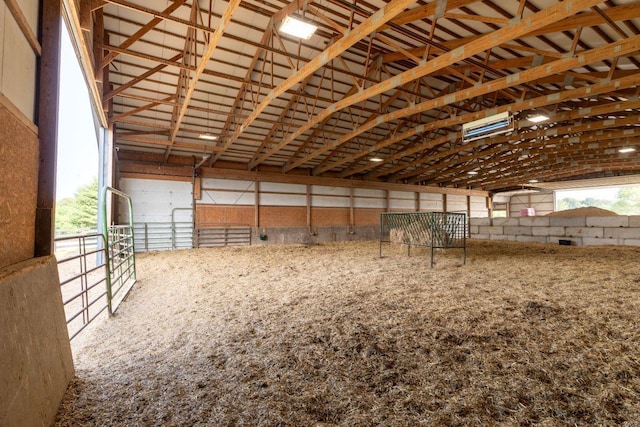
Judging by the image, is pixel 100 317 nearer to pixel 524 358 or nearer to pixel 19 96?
pixel 19 96

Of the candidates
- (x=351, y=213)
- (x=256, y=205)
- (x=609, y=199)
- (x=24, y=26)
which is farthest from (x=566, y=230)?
(x=609, y=199)

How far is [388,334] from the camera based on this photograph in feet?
9.46

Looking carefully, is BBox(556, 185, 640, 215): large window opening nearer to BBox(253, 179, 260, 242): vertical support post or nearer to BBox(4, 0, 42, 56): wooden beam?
BBox(253, 179, 260, 242): vertical support post

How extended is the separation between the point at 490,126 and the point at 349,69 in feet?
15.5

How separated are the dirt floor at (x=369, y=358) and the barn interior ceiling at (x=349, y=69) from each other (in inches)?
177

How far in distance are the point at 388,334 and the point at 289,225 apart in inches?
530

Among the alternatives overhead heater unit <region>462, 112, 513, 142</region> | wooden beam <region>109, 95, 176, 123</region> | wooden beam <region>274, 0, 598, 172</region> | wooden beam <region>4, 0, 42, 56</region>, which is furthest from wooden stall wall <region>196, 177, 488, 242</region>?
wooden beam <region>4, 0, 42, 56</region>

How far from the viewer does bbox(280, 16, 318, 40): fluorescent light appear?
5.35m

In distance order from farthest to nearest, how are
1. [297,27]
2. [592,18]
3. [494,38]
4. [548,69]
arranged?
1. [548,69]
2. [592,18]
3. [297,27]
4. [494,38]

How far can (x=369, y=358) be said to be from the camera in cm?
245

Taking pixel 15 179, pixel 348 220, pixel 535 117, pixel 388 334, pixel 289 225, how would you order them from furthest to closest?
pixel 348 220
pixel 289 225
pixel 535 117
pixel 388 334
pixel 15 179

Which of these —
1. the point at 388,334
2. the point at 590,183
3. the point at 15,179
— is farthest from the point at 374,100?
the point at 590,183

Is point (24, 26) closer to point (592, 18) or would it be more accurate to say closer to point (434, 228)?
point (434, 228)

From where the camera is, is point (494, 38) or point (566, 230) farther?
point (566, 230)
